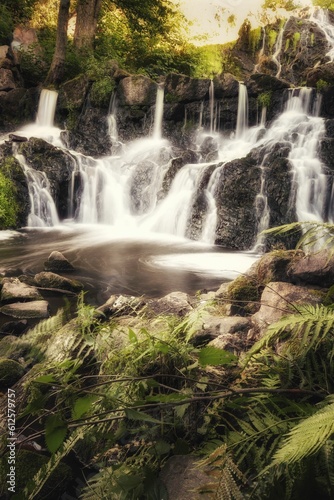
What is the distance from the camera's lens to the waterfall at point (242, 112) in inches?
634

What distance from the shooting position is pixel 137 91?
16.8m

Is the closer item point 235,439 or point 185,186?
point 235,439

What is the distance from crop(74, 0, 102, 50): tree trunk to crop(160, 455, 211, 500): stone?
21.8m

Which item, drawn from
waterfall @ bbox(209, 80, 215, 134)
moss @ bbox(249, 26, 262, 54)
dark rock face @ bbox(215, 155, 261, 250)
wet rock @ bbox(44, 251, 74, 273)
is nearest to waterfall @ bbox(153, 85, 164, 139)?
waterfall @ bbox(209, 80, 215, 134)

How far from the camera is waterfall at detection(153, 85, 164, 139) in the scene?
16.7 m

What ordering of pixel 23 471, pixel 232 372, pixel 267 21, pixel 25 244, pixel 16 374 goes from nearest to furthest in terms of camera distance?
pixel 23 471
pixel 232 372
pixel 16 374
pixel 25 244
pixel 267 21

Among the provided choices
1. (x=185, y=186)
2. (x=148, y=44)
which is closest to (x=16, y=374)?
(x=185, y=186)

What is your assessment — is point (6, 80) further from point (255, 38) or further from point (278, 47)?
point (278, 47)

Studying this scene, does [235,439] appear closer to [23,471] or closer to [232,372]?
[232,372]

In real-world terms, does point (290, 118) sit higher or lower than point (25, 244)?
higher

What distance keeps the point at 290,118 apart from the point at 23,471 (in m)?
15.7

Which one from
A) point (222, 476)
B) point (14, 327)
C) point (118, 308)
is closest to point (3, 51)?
point (14, 327)

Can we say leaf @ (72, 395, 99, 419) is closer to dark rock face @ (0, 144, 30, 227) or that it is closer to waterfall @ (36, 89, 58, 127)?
dark rock face @ (0, 144, 30, 227)

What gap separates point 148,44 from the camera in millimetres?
22188
